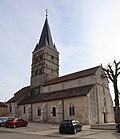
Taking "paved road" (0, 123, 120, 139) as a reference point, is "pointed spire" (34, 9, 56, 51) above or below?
above

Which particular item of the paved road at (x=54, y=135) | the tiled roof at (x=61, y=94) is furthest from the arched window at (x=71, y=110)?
the paved road at (x=54, y=135)

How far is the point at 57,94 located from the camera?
43469 mm

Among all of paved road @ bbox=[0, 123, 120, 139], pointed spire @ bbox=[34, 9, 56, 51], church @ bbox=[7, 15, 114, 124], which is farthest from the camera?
pointed spire @ bbox=[34, 9, 56, 51]

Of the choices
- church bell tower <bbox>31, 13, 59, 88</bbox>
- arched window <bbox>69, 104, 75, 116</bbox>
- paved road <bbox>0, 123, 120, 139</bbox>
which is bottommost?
paved road <bbox>0, 123, 120, 139</bbox>

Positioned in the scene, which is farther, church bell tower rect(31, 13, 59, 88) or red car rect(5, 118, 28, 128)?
church bell tower rect(31, 13, 59, 88)

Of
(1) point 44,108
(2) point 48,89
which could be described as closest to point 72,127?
(1) point 44,108

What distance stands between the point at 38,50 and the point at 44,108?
18.1m

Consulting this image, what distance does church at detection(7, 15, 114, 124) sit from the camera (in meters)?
37.6

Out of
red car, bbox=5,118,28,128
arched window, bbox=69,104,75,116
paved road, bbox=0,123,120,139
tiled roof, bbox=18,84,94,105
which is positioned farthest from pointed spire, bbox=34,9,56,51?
paved road, bbox=0,123,120,139

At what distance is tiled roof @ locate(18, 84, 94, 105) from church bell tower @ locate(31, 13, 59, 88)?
14.1 feet

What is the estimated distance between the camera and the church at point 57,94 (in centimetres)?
3756

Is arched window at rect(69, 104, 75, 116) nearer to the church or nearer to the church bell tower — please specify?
the church

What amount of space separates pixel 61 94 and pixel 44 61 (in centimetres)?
1330

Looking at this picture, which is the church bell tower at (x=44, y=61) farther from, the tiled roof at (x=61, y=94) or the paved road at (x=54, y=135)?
the paved road at (x=54, y=135)
